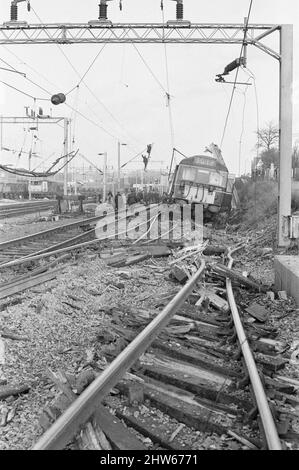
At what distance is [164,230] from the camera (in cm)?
2069

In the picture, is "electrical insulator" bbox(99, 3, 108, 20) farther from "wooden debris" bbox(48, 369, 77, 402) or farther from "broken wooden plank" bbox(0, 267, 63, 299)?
"wooden debris" bbox(48, 369, 77, 402)

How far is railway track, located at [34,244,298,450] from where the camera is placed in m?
3.39

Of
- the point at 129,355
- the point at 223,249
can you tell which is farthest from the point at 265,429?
the point at 223,249

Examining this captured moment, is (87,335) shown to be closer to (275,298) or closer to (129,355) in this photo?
(129,355)

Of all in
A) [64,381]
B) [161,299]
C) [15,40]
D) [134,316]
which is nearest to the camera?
[64,381]

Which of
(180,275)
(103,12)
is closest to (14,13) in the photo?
(103,12)

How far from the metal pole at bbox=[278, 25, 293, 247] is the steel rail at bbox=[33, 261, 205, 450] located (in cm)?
844

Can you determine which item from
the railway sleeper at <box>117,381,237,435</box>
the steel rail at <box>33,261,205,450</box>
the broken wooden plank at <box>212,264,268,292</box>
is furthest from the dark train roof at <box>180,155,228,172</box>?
the railway sleeper at <box>117,381,237,435</box>

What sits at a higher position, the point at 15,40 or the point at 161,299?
the point at 15,40

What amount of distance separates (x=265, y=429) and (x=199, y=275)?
6.21 meters

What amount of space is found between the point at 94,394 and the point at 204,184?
19.8 metres

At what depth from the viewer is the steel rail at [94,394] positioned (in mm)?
3166

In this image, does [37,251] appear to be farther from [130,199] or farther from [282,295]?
[130,199]

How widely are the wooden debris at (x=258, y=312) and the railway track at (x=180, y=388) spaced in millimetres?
537
